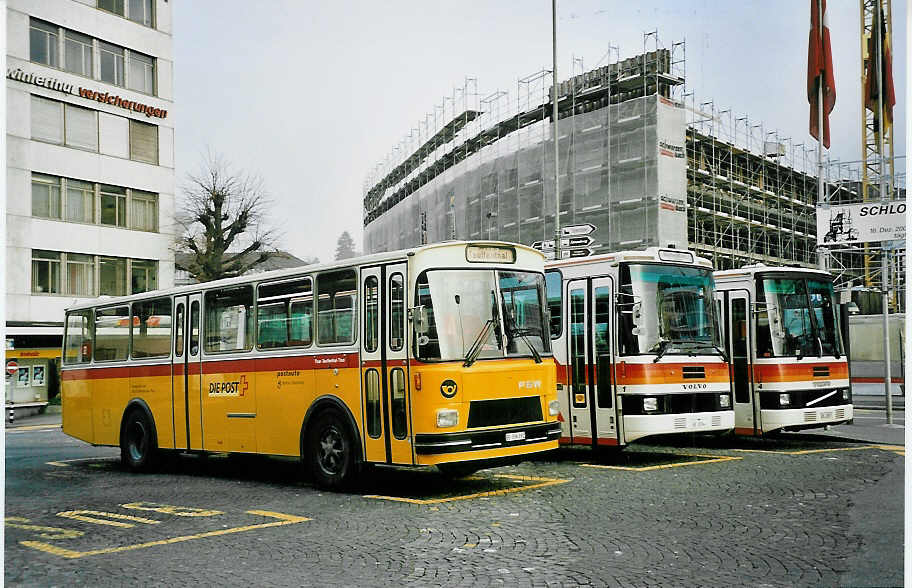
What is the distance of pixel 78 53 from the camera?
27.0m

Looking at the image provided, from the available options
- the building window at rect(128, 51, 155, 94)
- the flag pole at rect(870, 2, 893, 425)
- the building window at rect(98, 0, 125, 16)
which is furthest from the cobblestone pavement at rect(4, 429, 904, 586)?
the building window at rect(128, 51, 155, 94)

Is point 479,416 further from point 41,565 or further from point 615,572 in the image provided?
point 41,565

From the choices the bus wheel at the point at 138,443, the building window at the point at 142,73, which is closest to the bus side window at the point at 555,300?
the bus wheel at the point at 138,443

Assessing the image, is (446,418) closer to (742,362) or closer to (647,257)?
(647,257)

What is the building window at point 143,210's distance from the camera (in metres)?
33.4

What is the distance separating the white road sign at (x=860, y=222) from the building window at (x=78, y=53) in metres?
21.6

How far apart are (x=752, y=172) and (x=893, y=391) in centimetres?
703

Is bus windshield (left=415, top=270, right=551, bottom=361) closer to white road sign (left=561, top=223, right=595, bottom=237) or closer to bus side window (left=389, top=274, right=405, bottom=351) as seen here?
bus side window (left=389, top=274, right=405, bottom=351)

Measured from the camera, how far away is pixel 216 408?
42.0ft

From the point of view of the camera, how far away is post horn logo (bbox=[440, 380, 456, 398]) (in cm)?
1001

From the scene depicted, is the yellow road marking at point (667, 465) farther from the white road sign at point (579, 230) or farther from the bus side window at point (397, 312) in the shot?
the white road sign at point (579, 230)

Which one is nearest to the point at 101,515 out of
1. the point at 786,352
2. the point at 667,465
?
the point at 667,465

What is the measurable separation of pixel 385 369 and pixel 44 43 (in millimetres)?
16375

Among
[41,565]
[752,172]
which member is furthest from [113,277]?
[41,565]
